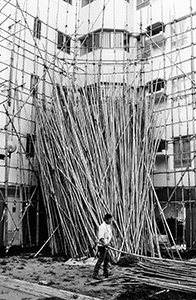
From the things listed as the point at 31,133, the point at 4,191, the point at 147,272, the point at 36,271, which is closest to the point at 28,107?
the point at 31,133

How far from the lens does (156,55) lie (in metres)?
9.00

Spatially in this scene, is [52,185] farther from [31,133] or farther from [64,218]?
[31,133]

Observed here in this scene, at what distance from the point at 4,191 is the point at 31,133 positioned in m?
1.42

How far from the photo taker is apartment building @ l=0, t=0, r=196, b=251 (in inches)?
293

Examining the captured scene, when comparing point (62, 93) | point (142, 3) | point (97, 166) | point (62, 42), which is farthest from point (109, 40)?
point (97, 166)

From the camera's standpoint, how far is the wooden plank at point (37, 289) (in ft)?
11.6

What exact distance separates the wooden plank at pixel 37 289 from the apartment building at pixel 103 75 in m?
2.68

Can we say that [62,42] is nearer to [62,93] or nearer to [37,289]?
[62,93]

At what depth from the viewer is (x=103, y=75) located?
305 inches

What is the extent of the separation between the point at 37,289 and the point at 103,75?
5113 mm

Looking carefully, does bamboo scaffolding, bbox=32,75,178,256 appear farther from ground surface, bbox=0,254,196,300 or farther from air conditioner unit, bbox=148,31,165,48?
air conditioner unit, bbox=148,31,165,48

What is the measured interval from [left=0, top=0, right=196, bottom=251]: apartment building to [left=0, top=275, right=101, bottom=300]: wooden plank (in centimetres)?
268

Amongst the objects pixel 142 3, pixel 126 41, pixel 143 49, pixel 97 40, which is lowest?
pixel 143 49

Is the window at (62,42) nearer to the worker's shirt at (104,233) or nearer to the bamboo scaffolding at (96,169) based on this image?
the bamboo scaffolding at (96,169)
